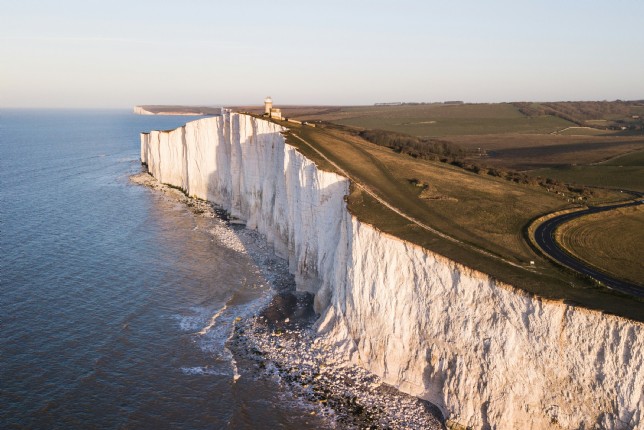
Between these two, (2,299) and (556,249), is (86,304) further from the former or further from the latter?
(556,249)

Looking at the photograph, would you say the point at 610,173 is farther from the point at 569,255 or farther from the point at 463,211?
the point at 569,255

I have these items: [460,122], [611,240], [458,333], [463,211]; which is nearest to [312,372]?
[458,333]

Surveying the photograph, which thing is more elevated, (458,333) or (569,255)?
(569,255)

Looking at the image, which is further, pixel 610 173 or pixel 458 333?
pixel 610 173

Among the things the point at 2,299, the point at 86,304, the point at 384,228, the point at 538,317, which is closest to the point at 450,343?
the point at 538,317

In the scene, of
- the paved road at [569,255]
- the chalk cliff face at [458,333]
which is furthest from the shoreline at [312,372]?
the paved road at [569,255]

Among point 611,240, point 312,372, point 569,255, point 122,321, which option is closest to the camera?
point 312,372

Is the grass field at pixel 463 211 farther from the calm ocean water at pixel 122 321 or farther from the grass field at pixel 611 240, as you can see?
the calm ocean water at pixel 122 321
